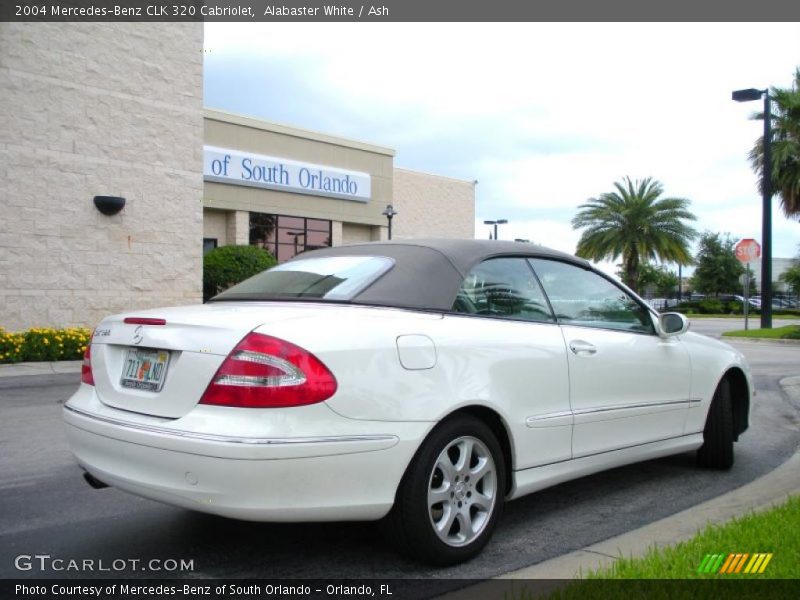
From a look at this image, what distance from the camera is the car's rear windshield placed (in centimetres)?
384

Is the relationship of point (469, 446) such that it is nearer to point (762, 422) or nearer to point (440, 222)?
point (762, 422)

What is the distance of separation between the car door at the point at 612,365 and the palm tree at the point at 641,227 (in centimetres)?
3470

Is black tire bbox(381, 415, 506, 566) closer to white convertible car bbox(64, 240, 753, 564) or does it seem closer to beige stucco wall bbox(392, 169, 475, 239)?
white convertible car bbox(64, 240, 753, 564)

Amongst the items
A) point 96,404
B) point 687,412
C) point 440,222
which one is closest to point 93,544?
point 96,404

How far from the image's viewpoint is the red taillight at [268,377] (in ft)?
10.1

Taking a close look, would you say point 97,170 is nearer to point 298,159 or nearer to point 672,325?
point 672,325

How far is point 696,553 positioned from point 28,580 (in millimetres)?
2941

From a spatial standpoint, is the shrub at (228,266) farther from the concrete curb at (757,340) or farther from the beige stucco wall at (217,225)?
the concrete curb at (757,340)

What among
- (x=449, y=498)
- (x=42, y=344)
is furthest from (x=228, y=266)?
(x=449, y=498)

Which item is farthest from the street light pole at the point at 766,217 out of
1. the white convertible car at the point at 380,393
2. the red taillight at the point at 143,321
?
the red taillight at the point at 143,321

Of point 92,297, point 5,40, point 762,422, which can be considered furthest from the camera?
point 92,297

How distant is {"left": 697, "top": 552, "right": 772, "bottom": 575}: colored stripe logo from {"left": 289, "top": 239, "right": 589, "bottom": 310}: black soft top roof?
64.2 inches

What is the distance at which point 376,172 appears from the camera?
3134cm

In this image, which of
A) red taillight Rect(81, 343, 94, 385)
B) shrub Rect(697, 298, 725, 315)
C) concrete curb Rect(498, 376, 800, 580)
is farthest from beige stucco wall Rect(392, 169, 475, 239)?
red taillight Rect(81, 343, 94, 385)
